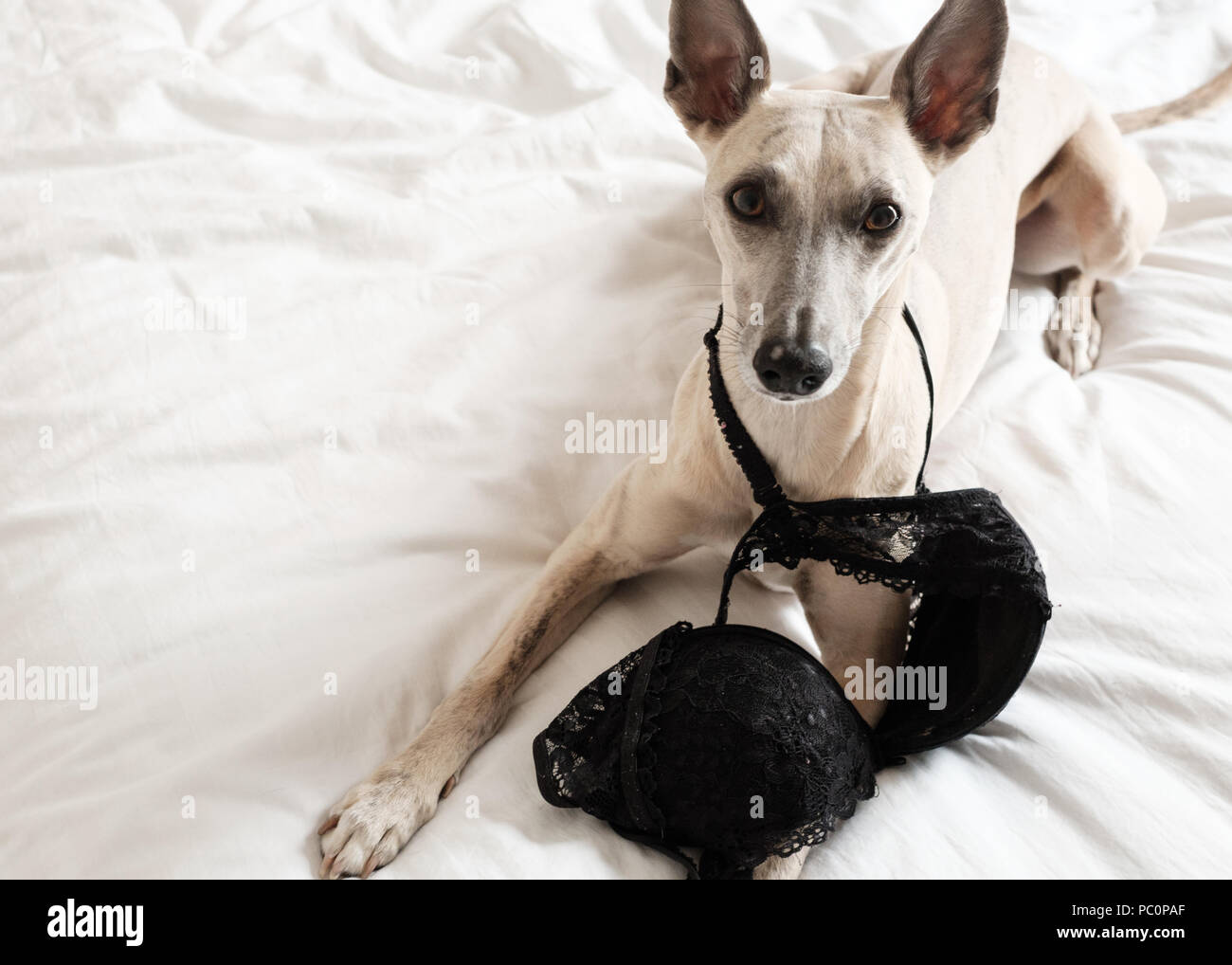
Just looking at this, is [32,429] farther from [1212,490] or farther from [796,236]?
[1212,490]

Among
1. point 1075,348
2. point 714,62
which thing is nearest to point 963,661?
point 714,62

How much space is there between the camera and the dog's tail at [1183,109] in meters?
3.06

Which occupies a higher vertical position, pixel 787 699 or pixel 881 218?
pixel 881 218

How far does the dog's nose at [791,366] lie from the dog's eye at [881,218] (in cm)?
27

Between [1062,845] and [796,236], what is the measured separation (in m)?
1.03

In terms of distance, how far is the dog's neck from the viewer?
1712 mm

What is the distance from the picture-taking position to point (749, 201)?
5.31ft

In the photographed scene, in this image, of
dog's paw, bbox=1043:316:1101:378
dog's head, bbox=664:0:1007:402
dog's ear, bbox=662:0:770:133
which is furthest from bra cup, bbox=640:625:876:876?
dog's paw, bbox=1043:316:1101:378

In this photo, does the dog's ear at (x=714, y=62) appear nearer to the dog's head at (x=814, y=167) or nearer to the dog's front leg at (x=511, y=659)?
the dog's head at (x=814, y=167)

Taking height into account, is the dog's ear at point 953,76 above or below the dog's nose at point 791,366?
above

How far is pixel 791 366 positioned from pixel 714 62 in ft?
2.12

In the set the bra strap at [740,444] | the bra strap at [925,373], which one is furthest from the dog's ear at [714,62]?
the bra strap at [925,373]

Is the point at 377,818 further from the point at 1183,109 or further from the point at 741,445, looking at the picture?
the point at 1183,109
